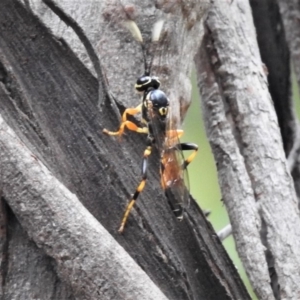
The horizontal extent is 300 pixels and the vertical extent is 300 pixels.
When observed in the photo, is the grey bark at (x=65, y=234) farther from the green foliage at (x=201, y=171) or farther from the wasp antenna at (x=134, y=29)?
the green foliage at (x=201, y=171)

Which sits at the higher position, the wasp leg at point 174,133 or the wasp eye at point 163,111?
the wasp eye at point 163,111

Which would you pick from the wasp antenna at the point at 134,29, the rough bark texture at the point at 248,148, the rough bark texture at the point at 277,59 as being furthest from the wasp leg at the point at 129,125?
the rough bark texture at the point at 277,59

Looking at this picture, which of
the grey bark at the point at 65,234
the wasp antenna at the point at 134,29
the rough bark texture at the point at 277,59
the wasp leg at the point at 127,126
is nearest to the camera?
the grey bark at the point at 65,234

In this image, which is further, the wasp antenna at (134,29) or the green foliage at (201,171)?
the green foliage at (201,171)

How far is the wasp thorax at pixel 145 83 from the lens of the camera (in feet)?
4.06

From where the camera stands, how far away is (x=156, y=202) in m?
1.16

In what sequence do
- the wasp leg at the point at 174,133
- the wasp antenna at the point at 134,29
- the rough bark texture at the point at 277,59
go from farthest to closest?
the rough bark texture at the point at 277,59
the wasp leg at the point at 174,133
the wasp antenna at the point at 134,29

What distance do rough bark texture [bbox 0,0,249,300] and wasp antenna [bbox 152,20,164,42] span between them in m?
0.06

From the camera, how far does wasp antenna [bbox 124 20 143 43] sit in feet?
4.13

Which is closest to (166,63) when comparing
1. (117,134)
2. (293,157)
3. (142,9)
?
(142,9)

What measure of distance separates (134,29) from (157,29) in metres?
0.04

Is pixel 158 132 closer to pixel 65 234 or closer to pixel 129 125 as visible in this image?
pixel 129 125

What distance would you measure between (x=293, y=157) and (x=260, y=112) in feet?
0.67

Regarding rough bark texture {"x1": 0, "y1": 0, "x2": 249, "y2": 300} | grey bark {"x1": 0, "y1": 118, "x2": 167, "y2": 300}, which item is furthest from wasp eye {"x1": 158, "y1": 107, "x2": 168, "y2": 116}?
grey bark {"x1": 0, "y1": 118, "x2": 167, "y2": 300}
